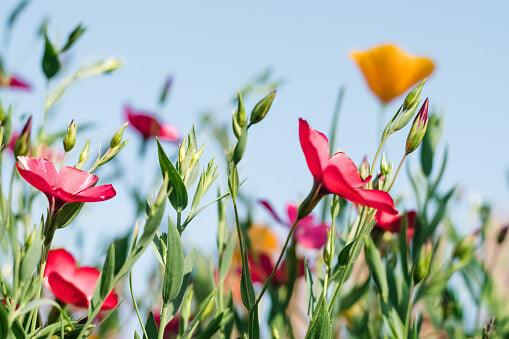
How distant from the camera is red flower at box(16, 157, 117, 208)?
0.61 m

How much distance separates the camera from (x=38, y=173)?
620 mm

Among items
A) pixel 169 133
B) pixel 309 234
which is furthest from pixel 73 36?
pixel 169 133

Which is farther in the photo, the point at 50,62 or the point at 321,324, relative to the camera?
the point at 50,62

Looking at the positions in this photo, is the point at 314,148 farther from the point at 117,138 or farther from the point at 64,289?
the point at 64,289

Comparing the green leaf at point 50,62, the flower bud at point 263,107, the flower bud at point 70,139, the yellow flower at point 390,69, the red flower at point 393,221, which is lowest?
the red flower at point 393,221

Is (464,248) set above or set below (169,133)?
above

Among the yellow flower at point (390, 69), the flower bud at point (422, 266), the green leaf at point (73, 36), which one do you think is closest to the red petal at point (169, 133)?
the yellow flower at point (390, 69)

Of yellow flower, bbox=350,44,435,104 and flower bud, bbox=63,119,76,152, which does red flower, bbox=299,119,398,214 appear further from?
yellow flower, bbox=350,44,435,104

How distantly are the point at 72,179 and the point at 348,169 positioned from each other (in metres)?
0.20

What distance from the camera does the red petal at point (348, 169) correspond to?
61 cm

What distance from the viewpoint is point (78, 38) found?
35.5 inches

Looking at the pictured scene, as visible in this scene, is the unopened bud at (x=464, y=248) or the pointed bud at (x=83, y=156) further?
the unopened bud at (x=464, y=248)

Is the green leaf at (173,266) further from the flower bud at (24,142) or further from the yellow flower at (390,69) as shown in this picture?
the yellow flower at (390,69)

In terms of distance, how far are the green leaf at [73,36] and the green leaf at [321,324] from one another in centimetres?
44
